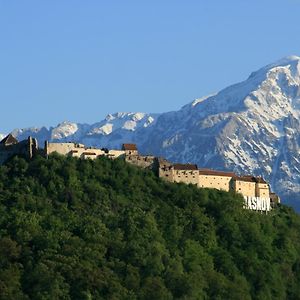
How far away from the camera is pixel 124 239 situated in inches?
6944

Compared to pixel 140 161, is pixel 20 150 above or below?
above

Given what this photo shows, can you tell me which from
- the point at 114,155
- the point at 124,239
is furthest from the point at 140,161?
the point at 124,239

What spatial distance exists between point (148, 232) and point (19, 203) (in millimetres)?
19614

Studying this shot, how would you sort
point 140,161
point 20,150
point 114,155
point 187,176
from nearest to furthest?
point 20,150 → point 114,155 → point 140,161 → point 187,176

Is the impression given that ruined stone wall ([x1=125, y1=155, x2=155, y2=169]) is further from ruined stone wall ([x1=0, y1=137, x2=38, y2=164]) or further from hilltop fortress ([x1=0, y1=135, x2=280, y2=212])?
ruined stone wall ([x1=0, y1=137, x2=38, y2=164])

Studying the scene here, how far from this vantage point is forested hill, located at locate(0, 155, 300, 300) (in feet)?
536

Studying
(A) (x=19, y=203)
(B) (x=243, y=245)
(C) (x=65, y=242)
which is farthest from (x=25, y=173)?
(B) (x=243, y=245)

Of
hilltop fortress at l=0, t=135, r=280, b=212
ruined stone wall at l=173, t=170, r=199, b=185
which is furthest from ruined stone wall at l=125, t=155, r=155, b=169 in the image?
ruined stone wall at l=173, t=170, r=199, b=185

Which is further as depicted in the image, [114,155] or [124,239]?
[114,155]

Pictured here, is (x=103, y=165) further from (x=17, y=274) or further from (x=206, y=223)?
(x=17, y=274)

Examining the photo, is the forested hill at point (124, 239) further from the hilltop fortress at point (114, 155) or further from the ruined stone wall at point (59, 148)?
the ruined stone wall at point (59, 148)

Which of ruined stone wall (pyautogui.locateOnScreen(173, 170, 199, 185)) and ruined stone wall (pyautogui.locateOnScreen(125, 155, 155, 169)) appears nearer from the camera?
ruined stone wall (pyautogui.locateOnScreen(125, 155, 155, 169))

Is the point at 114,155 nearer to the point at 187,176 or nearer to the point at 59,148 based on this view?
the point at 59,148

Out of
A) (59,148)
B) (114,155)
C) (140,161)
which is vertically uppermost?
(59,148)
